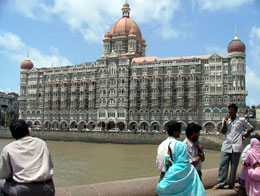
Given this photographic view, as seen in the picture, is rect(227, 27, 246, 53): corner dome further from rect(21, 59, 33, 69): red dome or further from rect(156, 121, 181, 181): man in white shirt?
rect(156, 121, 181, 181): man in white shirt

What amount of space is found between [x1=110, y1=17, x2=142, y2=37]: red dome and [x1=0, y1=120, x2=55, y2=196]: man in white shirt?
73.8m

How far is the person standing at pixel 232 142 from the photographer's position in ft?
27.0

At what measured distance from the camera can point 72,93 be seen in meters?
77.4

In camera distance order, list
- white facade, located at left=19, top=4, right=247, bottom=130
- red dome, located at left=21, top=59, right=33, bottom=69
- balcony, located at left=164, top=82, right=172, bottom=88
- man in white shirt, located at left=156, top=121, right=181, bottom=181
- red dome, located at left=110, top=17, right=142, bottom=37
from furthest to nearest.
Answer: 1. red dome, located at left=21, top=59, right=33, bottom=69
2. red dome, located at left=110, top=17, right=142, bottom=37
3. balcony, located at left=164, top=82, right=172, bottom=88
4. white facade, located at left=19, top=4, right=247, bottom=130
5. man in white shirt, located at left=156, top=121, right=181, bottom=181

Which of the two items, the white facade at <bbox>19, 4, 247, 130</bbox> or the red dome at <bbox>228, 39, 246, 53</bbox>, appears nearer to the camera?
the red dome at <bbox>228, 39, 246, 53</bbox>

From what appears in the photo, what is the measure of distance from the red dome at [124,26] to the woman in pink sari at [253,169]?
71376 mm

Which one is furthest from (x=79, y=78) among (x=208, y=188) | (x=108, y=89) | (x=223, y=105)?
(x=208, y=188)

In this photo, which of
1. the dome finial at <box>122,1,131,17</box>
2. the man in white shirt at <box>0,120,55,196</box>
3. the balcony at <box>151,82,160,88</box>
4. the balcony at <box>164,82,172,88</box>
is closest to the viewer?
the man in white shirt at <box>0,120,55,196</box>

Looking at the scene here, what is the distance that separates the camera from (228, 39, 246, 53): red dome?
61.7 meters

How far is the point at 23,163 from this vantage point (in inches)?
190

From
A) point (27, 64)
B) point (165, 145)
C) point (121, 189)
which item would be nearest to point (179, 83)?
point (27, 64)

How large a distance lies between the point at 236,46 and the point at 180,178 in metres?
60.7

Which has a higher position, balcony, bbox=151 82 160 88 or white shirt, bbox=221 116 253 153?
balcony, bbox=151 82 160 88

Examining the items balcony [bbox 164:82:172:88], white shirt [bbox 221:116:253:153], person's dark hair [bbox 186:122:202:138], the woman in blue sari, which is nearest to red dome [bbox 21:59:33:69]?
balcony [bbox 164:82:172:88]
